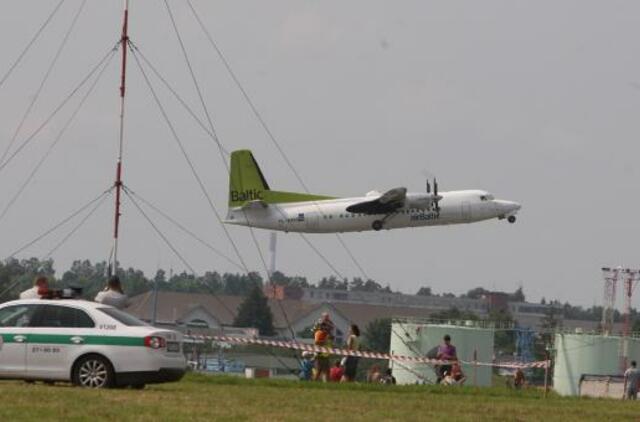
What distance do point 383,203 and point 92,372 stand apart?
55721 mm

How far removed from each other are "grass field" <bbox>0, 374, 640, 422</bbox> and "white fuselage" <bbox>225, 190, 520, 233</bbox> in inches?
1946

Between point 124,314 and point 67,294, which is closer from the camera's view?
point 124,314

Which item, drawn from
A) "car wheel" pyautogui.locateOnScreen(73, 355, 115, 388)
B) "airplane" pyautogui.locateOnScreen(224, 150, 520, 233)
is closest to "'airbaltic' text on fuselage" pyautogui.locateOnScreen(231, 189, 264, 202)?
"airplane" pyautogui.locateOnScreen(224, 150, 520, 233)

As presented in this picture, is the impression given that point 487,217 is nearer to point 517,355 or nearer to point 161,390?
point 517,355

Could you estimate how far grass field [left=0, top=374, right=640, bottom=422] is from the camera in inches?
819

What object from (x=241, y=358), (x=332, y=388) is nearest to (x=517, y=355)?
(x=241, y=358)

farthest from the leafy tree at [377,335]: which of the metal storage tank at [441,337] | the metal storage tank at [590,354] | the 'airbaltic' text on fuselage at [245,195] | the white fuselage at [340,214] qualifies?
the 'airbaltic' text on fuselage at [245,195]

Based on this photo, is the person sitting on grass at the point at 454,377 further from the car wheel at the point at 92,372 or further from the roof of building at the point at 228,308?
the roof of building at the point at 228,308

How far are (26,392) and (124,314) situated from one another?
3270 millimetres

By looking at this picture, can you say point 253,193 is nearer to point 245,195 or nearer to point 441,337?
point 245,195

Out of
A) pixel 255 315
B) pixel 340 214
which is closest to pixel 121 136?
pixel 340 214

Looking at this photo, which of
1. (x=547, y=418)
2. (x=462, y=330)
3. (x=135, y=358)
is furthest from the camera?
(x=462, y=330)

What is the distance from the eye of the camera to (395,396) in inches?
1089

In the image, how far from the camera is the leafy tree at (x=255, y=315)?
144 m
